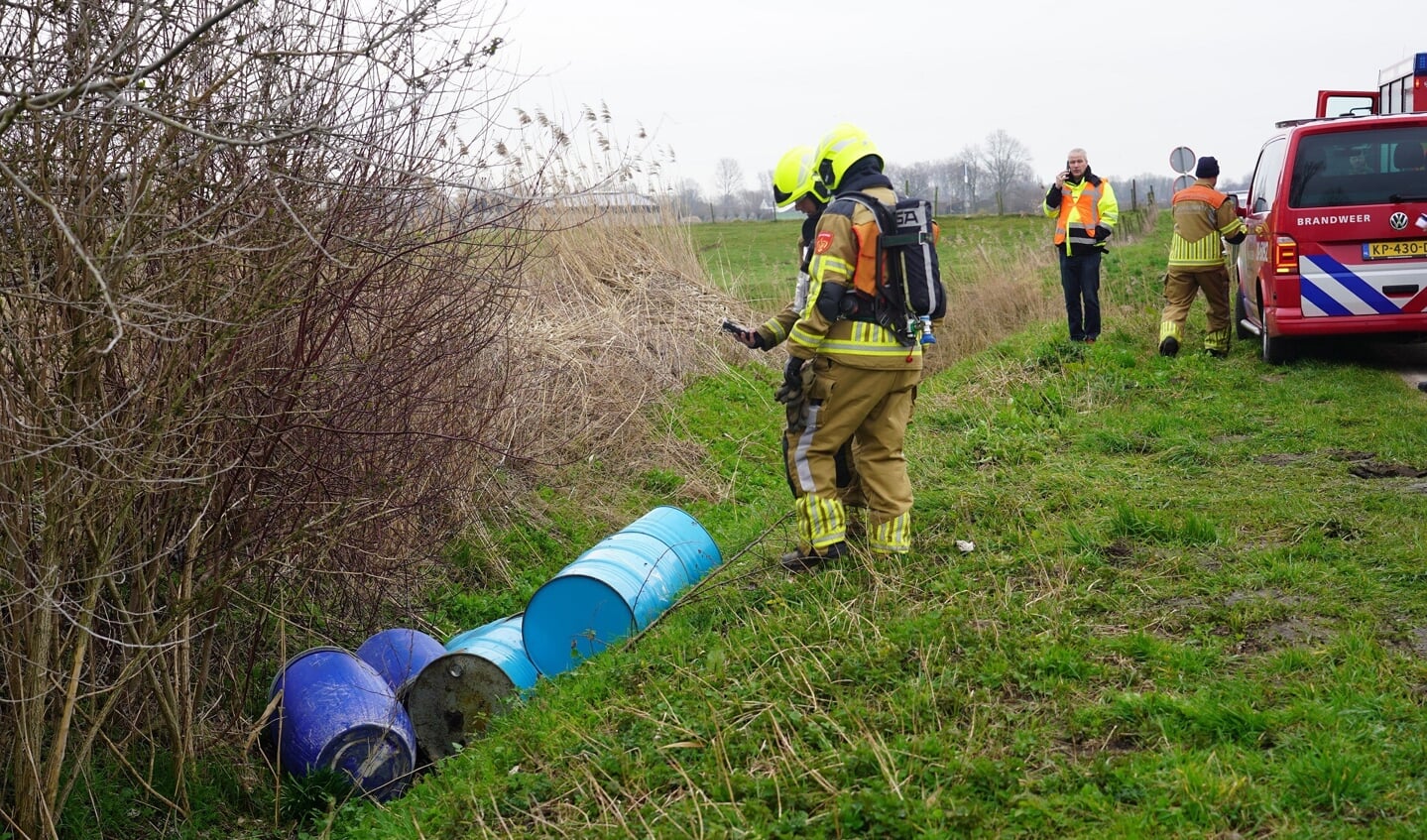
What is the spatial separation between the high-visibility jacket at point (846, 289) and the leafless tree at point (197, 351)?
1492 millimetres

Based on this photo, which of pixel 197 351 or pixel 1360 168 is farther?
pixel 1360 168

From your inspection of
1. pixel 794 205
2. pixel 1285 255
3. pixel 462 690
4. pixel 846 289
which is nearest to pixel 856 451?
pixel 846 289

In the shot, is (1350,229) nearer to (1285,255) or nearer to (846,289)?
(1285,255)

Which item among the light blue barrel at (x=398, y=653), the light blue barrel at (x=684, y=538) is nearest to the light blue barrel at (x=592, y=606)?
the light blue barrel at (x=684, y=538)

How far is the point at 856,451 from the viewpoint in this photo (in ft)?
18.6

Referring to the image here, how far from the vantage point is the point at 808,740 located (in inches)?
158

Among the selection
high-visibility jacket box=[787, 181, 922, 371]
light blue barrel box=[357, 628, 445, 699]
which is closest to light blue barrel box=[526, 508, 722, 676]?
light blue barrel box=[357, 628, 445, 699]

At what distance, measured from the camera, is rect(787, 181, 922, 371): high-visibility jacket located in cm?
515

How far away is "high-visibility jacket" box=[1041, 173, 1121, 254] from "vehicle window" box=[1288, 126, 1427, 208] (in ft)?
5.99

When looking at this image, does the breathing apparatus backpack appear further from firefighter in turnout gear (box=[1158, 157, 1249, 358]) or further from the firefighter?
firefighter in turnout gear (box=[1158, 157, 1249, 358])

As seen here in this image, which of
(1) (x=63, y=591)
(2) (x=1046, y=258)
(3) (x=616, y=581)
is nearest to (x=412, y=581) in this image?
(3) (x=616, y=581)

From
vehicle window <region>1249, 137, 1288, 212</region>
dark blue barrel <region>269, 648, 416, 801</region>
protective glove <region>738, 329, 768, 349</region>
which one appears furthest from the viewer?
vehicle window <region>1249, 137, 1288, 212</region>

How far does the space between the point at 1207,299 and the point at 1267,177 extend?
1.15 meters

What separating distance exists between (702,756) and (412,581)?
3480 millimetres
